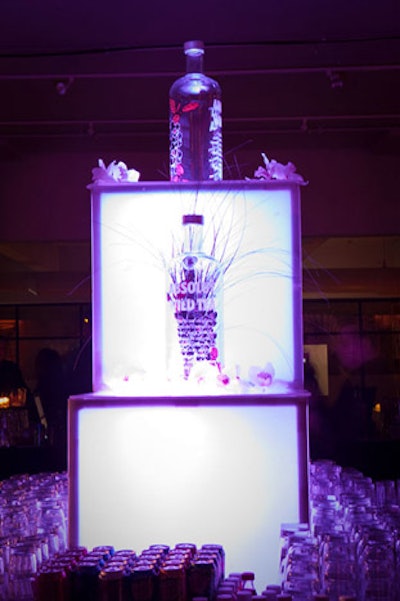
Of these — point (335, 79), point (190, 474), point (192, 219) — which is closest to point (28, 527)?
point (190, 474)

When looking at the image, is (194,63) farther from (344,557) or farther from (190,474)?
(344,557)

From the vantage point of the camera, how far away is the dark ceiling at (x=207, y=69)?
3691 mm

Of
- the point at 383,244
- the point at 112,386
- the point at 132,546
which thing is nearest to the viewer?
the point at 132,546

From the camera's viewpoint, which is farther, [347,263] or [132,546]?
[347,263]

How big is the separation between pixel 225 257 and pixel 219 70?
2.15m

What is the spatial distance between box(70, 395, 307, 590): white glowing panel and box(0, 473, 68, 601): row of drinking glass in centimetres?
13

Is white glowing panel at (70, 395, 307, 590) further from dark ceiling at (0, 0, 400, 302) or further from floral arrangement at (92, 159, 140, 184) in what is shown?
dark ceiling at (0, 0, 400, 302)

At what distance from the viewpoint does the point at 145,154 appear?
21.2 feet

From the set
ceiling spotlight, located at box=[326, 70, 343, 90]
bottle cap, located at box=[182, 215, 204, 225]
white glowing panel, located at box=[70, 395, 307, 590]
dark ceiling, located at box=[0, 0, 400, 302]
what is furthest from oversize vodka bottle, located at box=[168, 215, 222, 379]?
ceiling spotlight, located at box=[326, 70, 343, 90]

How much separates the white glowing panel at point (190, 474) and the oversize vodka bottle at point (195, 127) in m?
0.78

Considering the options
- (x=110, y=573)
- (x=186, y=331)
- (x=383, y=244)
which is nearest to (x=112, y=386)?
(x=186, y=331)

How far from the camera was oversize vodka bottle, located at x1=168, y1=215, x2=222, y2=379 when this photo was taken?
2477 mm

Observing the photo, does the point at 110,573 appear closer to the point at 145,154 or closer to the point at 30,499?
the point at 30,499

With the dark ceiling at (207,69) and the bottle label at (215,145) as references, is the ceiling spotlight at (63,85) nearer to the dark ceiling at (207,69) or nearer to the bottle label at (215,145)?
the dark ceiling at (207,69)
